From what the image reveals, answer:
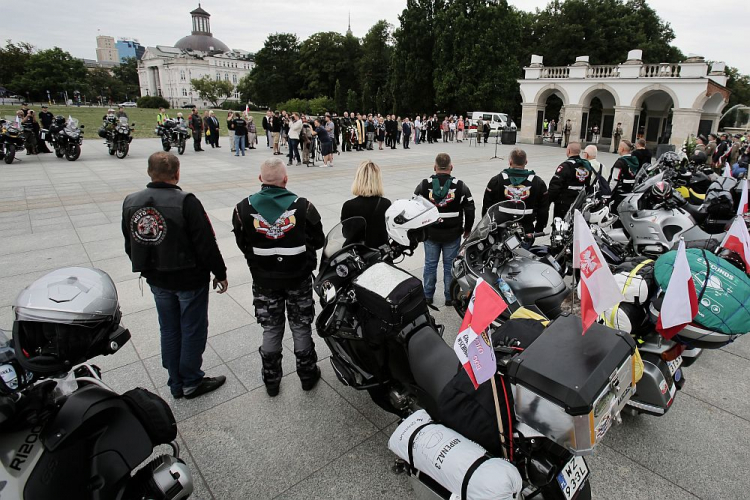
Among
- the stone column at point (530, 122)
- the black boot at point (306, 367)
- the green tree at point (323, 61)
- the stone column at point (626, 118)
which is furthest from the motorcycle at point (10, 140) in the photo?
the green tree at point (323, 61)

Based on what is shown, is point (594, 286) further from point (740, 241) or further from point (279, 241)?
point (279, 241)

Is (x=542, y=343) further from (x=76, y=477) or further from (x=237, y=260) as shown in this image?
(x=237, y=260)

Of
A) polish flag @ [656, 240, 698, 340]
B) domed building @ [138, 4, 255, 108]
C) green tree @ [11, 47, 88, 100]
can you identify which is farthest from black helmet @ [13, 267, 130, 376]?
domed building @ [138, 4, 255, 108]

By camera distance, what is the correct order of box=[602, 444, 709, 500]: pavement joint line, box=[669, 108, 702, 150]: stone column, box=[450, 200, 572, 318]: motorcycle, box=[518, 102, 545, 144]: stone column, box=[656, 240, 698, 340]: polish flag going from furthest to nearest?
box=[518, 102, 545, 144]: stone column
box=[669, 108, 702, 150]: stone column
box=[450, 200, 572, 318]: motorcycle
box=[602, 444, 709, 500]: pavement joint line
box=[656, 240, 698, 340]: polish flag

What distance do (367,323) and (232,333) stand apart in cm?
221

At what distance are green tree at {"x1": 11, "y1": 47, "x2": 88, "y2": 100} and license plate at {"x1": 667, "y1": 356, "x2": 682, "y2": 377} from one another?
9423cm

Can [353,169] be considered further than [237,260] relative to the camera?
Yes

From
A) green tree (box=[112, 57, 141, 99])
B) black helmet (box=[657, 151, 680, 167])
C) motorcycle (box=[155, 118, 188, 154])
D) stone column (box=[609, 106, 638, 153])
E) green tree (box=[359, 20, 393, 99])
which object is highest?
green tree (box=[112, 57, 141, 99])

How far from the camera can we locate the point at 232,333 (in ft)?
14.9

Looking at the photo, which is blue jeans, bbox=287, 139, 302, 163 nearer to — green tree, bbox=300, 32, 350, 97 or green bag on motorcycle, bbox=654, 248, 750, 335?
green bag on motorcycle, bbox=654, 248, 750, 335

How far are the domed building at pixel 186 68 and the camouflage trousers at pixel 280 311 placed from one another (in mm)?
115415

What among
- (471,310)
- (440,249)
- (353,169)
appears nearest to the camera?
(471,310)

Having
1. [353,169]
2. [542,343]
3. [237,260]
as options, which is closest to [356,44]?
[353,169]

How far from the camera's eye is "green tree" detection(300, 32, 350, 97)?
207 ft
